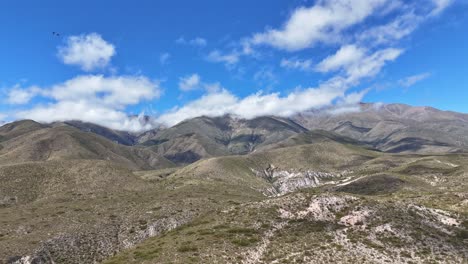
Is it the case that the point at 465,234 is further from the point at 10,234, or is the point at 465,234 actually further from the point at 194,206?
the point at 10,234

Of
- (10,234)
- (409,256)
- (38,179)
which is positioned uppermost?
(38,179)

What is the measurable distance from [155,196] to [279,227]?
6469 centimetres

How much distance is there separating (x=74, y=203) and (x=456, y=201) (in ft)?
307

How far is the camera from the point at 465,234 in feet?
175

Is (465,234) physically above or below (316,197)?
below

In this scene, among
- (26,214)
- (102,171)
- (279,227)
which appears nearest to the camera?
(279,227)

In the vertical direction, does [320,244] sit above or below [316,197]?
below

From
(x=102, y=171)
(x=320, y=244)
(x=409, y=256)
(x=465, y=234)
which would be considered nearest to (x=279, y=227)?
(x=320, y=244)

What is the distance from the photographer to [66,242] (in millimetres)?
72000

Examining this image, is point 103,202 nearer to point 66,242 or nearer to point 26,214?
point 26,214

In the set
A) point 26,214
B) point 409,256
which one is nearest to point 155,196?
point 26,214

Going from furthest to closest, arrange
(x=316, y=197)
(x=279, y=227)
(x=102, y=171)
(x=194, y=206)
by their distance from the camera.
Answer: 1. (x=102, y=171)
2. (x=194, y=206)
3. (x=316, y=197)
4. (x=279, y=227)

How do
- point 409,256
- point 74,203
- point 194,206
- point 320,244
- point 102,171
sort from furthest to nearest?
1. point 102,171
2. point 74,203
3. point 194,206
4. point 320,244
5. point 409,256

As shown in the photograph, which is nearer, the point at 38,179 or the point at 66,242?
the point at 66,242
